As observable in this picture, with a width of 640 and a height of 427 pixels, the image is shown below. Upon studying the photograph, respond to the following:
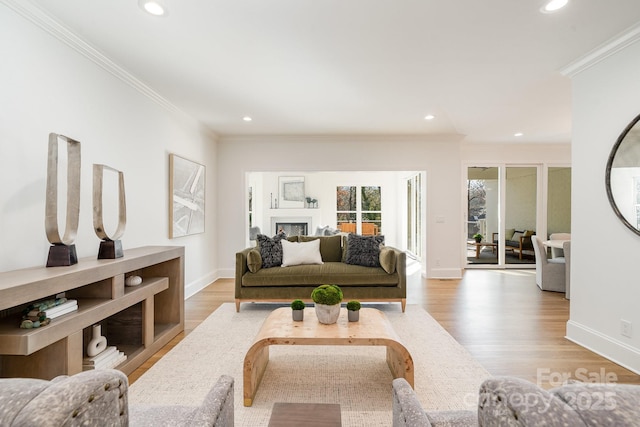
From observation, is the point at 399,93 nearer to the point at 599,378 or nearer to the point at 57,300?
the point at 599,378

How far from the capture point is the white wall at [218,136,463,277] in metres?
5.71

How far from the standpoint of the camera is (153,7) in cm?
212

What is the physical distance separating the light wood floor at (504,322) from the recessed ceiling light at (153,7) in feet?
8.35

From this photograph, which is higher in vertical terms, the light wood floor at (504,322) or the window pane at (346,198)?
the window pane at (346,198)

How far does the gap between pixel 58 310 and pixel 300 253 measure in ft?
8.33

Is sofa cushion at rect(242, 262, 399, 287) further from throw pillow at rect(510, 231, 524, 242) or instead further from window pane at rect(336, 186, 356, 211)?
window pane at rect(336, 186, 356, 211)

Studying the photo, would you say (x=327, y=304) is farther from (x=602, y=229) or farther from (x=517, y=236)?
(x=517, y=236)

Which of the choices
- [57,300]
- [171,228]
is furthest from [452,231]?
[57,300]

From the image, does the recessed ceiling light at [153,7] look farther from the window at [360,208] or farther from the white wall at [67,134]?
the window at [360,208]

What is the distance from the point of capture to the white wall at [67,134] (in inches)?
80.3

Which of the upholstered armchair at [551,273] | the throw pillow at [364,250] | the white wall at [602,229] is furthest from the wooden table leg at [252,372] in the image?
the upholstered armchair at [551,273]

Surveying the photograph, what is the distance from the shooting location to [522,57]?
282 cm

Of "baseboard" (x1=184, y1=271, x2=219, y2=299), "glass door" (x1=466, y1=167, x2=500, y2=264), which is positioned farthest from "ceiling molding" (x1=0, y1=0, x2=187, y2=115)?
"glass door" (x1=466, y1=167, x2=500, y2=264)

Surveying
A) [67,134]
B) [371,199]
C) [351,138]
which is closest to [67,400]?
[67,134]
